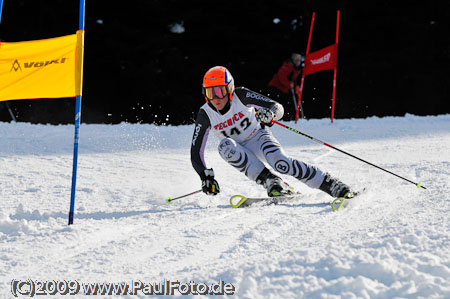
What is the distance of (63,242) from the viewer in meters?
3.10

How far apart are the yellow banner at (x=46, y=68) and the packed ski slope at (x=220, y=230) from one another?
901 mm

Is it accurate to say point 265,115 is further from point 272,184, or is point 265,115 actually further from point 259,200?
point 259,200

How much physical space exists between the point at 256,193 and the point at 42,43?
7.86 feet

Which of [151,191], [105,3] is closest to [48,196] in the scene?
[151,191]

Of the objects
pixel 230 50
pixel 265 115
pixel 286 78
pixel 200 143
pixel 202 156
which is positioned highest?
pixel 230 50

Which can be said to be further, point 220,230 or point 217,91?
point 217,91

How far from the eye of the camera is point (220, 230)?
3.35 meters

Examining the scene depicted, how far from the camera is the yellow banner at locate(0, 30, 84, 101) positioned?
3635 mm

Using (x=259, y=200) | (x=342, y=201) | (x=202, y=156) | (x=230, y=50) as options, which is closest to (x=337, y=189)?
(x=342, y=201)

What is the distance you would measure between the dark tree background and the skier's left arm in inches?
395

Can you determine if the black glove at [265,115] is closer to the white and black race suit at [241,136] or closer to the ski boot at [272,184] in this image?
the white and black race suit at [241,136]

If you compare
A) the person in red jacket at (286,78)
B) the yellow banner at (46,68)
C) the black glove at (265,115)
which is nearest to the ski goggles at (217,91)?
the black glove at (265,115)

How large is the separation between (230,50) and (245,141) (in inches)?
→ 420

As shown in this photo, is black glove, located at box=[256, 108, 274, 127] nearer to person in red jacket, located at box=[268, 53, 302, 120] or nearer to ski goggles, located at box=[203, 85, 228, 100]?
ski goggles, located at box=[203, 85, 228, 100]
